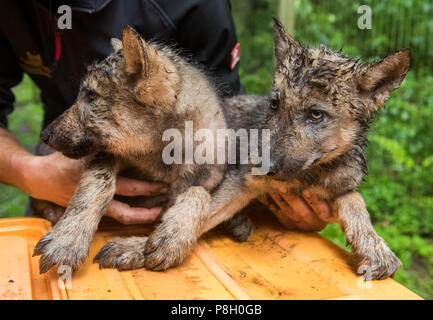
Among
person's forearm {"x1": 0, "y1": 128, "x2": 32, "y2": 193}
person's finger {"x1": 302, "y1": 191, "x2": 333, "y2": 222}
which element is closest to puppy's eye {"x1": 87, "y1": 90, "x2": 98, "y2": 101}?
person's forearm {"x1": 0, "y1": 128, "x2": 32, "y2": 193}

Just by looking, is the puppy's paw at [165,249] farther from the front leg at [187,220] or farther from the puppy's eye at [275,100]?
the puppy's eye at [275,100]

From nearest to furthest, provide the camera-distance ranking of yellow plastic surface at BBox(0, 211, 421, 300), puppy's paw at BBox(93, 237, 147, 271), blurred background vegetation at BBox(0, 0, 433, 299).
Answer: yellow plastic surface at BBox(0, 211, 421, 300) < puppy's paw at BBox(93, 237, 147, 271) < blurred background vegetation at BBox(0, 0, 433, 299)

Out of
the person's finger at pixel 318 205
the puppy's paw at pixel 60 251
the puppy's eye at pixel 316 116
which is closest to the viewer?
the puppy's paw at pixel 60 251

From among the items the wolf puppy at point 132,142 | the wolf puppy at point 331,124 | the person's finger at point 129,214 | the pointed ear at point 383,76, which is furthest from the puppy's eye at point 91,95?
the pointed ear at point 383,76

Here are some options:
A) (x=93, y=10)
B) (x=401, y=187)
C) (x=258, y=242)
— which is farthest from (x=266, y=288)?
(x=401, y=187)

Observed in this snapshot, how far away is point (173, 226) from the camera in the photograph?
2828 millimetres

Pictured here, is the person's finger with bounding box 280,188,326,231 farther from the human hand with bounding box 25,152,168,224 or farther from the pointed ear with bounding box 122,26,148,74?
the pointed ear with bounding box 122,26,148,74

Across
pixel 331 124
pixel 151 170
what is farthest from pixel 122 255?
pixel 331 124

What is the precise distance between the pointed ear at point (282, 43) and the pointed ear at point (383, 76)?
0.56 metres

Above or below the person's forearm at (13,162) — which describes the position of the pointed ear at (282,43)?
above

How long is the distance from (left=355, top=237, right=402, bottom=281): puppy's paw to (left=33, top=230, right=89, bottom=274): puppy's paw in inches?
70.5

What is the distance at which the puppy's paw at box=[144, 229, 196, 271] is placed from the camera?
271cm

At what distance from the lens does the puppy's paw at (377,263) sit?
278 cm
